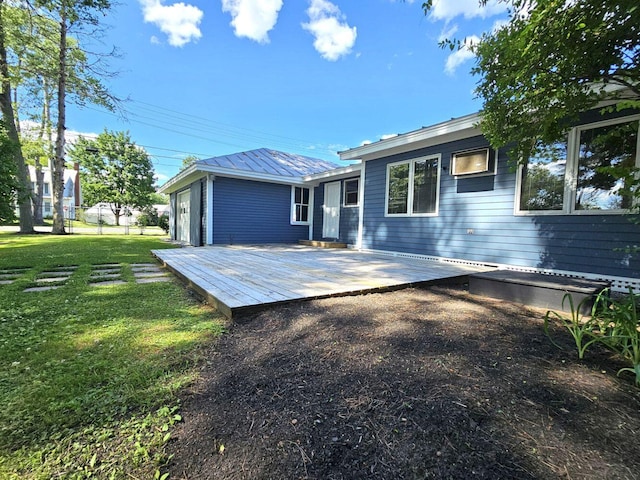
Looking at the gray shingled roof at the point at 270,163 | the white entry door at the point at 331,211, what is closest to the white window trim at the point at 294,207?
the gray shingled roof at the point at 270,163

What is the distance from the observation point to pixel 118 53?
38.8 feet

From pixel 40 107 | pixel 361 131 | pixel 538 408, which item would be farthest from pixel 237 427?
pixel 361 131

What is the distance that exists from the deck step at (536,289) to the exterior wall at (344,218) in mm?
5002

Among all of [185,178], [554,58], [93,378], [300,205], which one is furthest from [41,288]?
[300,205]

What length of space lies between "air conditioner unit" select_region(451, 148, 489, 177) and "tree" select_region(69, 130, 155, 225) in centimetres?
2642

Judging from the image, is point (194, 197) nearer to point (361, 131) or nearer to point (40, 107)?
point (40, 107)

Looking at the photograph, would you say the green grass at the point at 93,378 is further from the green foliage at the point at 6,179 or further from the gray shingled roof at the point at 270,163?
the gray shingled roof at the point at 270,163

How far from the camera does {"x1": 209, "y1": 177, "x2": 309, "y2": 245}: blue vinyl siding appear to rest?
8719mm

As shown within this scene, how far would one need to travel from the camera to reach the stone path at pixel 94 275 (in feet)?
12.4

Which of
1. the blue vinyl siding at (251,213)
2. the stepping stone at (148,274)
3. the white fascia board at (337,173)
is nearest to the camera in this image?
the stepping stone at (148,274)

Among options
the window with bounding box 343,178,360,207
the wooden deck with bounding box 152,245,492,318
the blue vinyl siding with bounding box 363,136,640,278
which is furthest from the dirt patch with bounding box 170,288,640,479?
the window with bounding box 343,178,360,207

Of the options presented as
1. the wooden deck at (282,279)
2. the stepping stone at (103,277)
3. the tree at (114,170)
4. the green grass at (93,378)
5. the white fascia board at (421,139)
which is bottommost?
the green grass at (93,378)

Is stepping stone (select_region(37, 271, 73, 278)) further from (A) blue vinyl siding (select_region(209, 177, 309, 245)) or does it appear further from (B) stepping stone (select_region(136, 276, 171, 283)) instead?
(A) blue vinyl siding (select_region(209, 177, 309, 245))

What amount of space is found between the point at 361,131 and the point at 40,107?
63.2 feet
